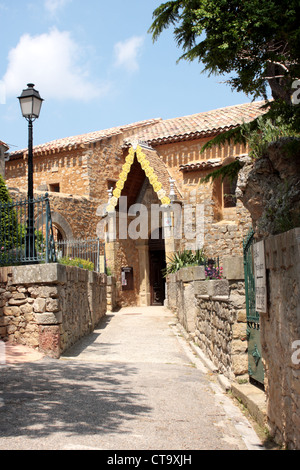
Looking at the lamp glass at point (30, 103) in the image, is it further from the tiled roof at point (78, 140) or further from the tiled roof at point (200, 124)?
the tiled roof at point (78, 140)

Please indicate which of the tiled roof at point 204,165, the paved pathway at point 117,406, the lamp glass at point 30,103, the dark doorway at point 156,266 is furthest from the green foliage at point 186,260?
the lamp glass at point 30,103

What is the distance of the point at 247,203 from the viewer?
21.6ft

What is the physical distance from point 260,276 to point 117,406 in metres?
2.36

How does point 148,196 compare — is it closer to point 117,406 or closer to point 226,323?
point 226,323

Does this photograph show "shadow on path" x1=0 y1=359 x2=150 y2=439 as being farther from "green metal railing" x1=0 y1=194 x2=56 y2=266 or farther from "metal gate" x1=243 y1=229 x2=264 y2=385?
"green metal railing" x1=0 y1=194 x2=56 y2=266

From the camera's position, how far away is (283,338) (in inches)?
158

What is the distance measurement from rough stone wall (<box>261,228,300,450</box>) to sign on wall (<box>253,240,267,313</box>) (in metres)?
0.06

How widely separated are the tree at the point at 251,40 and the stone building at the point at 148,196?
12.6 m

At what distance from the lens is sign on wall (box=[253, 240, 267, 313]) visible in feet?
15.0

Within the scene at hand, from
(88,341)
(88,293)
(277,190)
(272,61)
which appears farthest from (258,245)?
(88,293)

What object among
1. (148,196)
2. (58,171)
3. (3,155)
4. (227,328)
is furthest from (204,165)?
(227,328)

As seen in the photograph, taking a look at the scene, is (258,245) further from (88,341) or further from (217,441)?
(88,341)

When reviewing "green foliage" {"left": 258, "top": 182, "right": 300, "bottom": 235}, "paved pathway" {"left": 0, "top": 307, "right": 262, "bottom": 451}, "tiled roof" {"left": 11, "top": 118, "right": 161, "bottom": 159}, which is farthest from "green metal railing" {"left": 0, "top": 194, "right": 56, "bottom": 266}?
"tiled roof" {"left": 11, "top": 118, "right": 161, "bottom": 159}

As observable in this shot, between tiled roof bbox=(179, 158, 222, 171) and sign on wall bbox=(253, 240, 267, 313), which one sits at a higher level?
tiled roof bbox=(179, 158, 222, 171)
